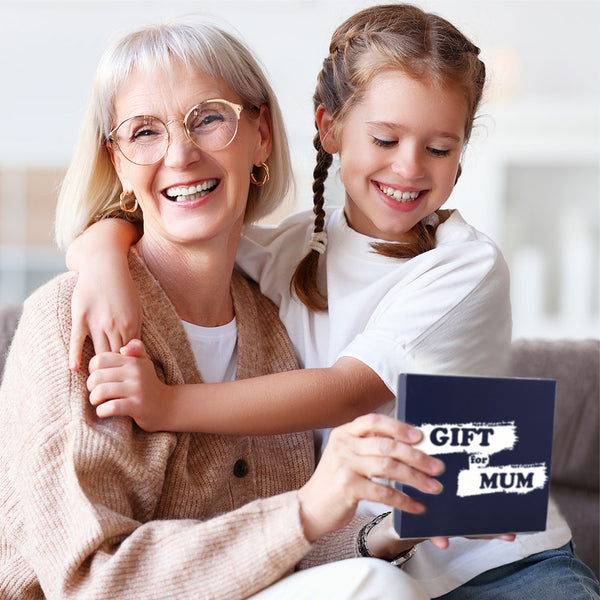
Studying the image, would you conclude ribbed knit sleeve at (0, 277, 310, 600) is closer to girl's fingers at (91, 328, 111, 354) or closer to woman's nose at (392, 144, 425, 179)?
girl's fingers at (91, 328, 111, 354)

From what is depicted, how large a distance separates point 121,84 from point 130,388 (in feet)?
1.72

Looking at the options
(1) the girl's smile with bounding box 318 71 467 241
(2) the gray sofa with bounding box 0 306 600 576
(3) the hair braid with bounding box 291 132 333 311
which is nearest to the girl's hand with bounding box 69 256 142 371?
(3) the hair braid with bounding box 291 132 333 311

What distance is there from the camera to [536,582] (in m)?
1.46

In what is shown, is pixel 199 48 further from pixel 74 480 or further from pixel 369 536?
pixel 369 536

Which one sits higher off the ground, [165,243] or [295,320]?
[165,243]

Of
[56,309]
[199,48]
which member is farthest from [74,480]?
[199,48]

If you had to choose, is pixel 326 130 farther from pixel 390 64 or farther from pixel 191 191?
pixel 191 191

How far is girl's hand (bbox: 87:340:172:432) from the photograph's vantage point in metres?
1.24

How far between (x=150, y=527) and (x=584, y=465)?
4.47 ft

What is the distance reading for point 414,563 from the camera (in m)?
1.47

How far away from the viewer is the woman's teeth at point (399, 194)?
1.55 metres

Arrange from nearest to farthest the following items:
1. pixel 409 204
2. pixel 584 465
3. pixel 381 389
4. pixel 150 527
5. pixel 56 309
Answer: pixel 150 527 < pixel 56 309 < pixel 381 389 < pixel 409 204 < pixel 584 465

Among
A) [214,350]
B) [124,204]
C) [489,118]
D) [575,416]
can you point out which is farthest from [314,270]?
[489,118]

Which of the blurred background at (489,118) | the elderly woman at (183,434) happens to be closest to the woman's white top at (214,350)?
the elderly woman at (183,434)
